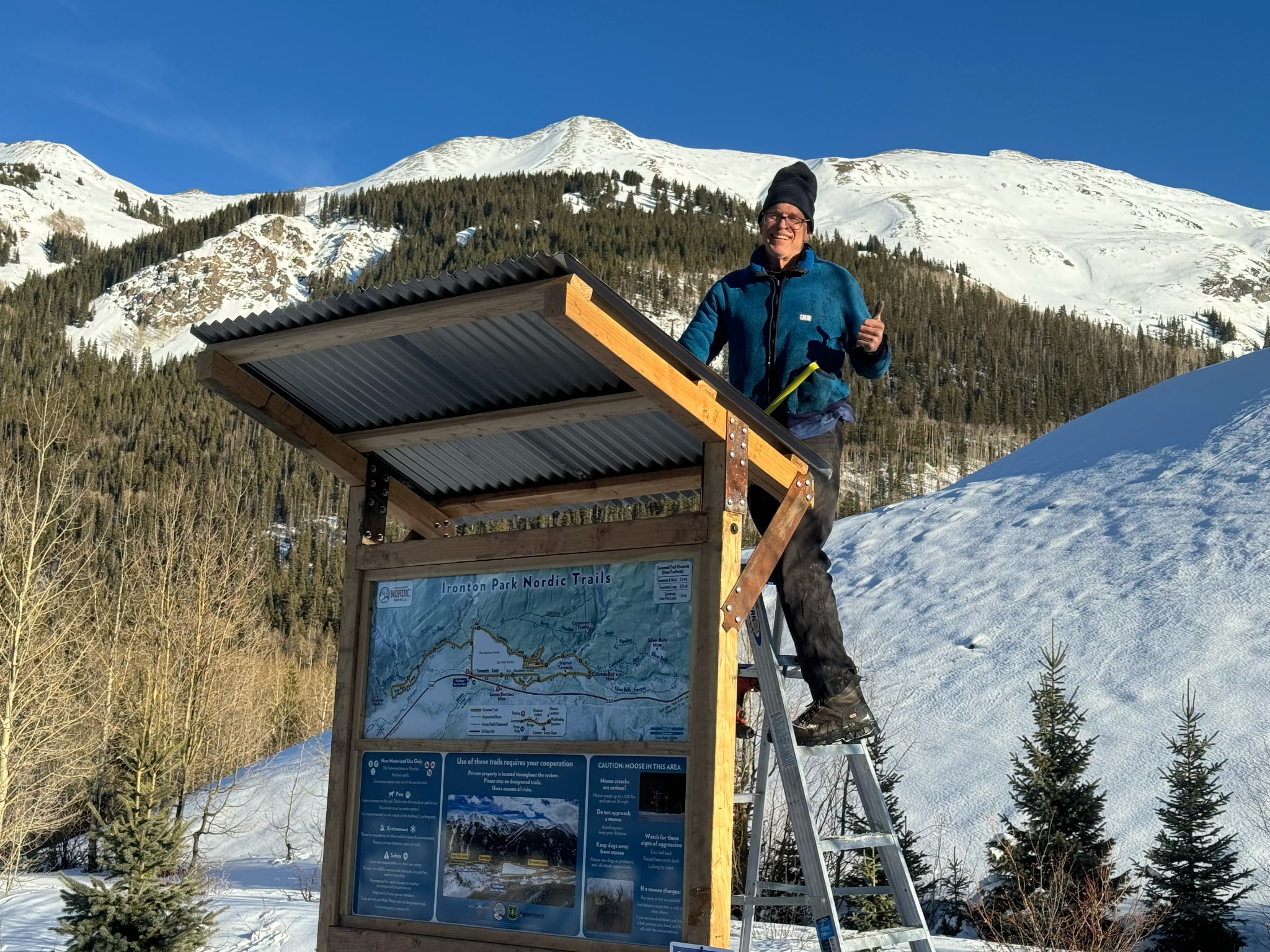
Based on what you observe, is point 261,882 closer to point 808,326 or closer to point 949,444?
point 808,326

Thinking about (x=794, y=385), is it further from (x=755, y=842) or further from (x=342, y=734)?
(x=342, y=734)

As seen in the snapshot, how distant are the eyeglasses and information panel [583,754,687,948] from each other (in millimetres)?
2760

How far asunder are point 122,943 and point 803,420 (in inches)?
357

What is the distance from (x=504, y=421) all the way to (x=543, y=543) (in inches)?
23.2

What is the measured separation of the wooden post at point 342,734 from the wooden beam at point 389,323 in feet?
2.75

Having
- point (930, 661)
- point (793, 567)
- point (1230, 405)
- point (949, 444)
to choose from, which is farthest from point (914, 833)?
point (949, 444)

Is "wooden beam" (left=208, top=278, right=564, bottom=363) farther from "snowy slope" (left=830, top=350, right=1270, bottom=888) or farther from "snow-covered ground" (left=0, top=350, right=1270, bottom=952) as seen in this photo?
"snowy slope" (left=830, top=350, right=1270, bottom=888)

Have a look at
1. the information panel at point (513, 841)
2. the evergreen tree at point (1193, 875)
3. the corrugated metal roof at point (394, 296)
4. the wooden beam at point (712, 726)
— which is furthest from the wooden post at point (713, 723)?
the evergreen tree at point (1193, 875)

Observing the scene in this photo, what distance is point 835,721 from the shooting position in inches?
221

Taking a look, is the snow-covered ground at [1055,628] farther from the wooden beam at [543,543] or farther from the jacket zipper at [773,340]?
the jacket zipper at [773,340]

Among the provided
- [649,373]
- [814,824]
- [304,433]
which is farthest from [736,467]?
[304,433]

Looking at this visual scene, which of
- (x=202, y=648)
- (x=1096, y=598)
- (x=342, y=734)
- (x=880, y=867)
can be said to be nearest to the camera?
(x=342, y=734)

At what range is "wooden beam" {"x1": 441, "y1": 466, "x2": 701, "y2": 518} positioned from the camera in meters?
5.95

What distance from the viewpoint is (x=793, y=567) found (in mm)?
5637
